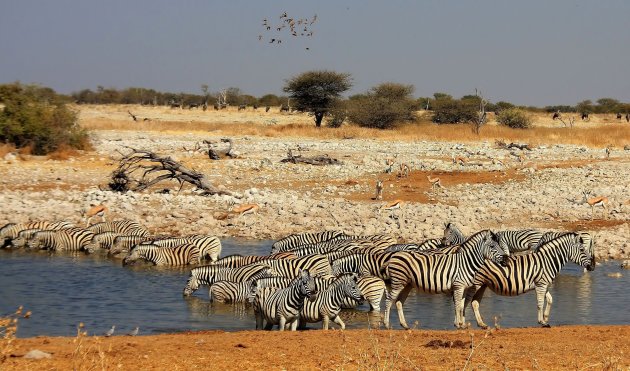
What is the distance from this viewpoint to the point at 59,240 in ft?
52.4

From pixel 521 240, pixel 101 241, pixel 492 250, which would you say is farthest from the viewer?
pixel 101 241

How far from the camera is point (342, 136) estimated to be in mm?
42812

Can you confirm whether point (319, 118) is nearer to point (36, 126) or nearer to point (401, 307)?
point (36, 126)

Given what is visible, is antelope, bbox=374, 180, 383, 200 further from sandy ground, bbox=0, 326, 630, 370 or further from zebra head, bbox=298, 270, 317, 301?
sandy ground, bbox=0, 326, 630, 370

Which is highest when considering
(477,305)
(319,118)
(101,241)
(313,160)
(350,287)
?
(319,118)

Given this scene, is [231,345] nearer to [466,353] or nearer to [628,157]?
[466,353]

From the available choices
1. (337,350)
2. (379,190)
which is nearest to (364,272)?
(337,350)

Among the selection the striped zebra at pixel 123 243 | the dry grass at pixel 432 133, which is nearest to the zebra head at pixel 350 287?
the striped zebra at pixel 123 243

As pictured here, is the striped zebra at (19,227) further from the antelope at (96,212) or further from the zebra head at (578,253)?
the zebra head at (578,253)

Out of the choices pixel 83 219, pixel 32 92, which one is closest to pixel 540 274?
pixel 83 219

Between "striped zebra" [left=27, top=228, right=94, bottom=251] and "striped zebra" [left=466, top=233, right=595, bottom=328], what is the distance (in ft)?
26.3

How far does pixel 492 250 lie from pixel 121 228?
8.45 meters

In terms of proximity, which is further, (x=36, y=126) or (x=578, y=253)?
(x=36, y=126)

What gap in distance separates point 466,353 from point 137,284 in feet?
22.1
